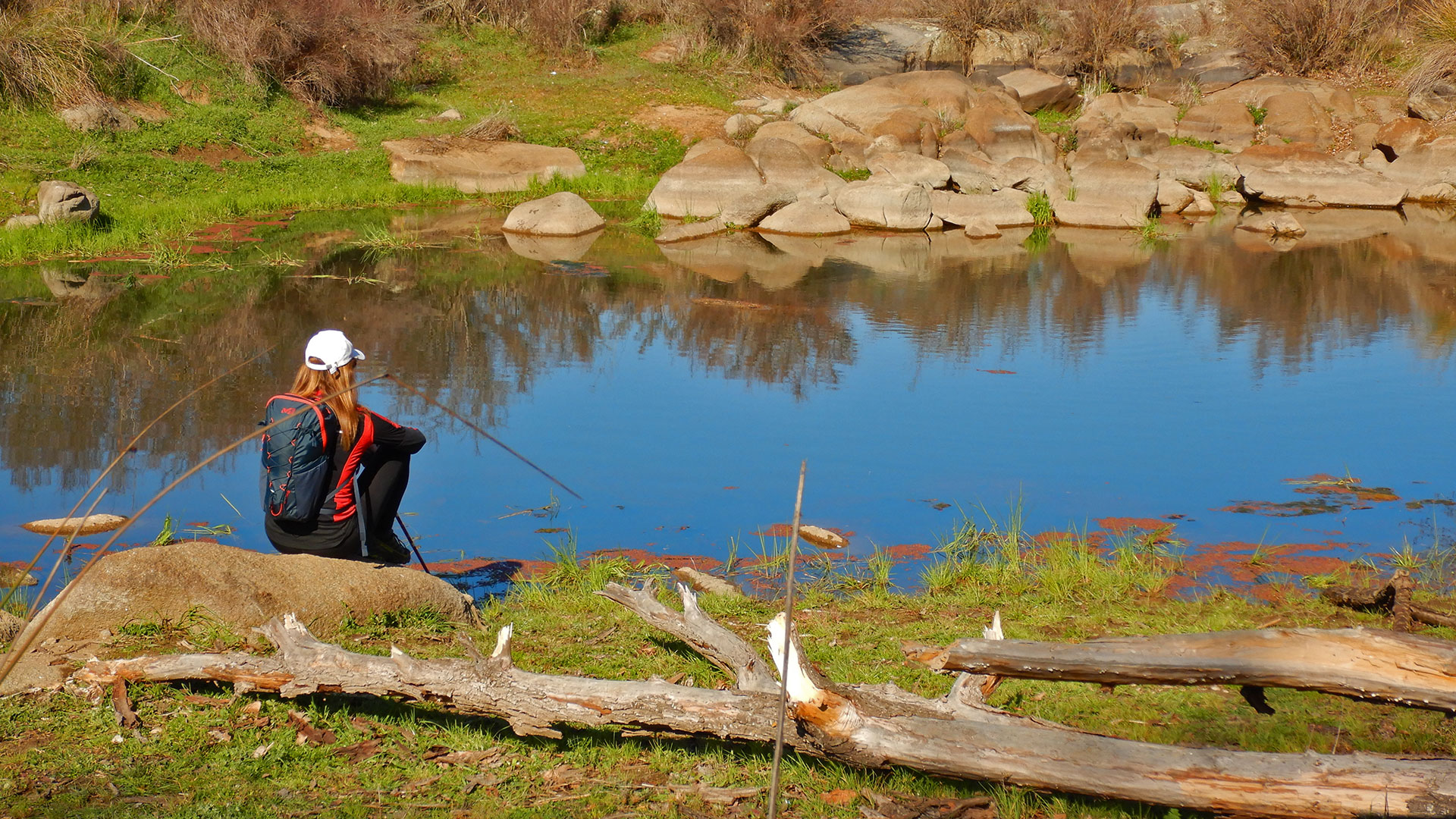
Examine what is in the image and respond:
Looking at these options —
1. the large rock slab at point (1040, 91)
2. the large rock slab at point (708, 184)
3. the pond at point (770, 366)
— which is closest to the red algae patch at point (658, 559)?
the pond at point (770, 366)

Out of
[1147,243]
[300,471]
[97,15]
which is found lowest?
[1147,243]

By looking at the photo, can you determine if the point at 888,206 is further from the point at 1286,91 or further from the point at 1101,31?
the point at 1101,31

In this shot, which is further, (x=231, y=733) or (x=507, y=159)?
(x=507, y=159)

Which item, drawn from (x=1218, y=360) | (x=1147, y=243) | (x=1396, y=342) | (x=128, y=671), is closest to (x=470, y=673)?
(x=128, y=671)

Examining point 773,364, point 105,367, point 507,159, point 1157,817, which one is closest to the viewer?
point 1157,817

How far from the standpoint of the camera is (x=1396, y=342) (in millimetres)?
12602

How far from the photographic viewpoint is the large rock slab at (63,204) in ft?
53.2

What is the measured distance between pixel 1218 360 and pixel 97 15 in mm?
21518

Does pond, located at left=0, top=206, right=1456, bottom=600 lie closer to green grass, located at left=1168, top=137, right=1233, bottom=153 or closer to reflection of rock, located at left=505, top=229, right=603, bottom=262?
reflection of rock, located at left=505, top=229, right=603, bottom=262

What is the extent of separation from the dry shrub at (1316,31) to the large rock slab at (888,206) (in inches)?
565

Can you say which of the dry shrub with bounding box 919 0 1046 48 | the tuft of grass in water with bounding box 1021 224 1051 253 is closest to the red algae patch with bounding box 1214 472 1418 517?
the tuft of grass in water with bounding box 1021 224 1051 253

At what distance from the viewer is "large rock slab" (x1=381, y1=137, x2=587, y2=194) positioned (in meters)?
22.0

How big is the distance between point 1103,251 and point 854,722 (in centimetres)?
1567

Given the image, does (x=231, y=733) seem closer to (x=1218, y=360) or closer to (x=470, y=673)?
(x=470, y=673)
